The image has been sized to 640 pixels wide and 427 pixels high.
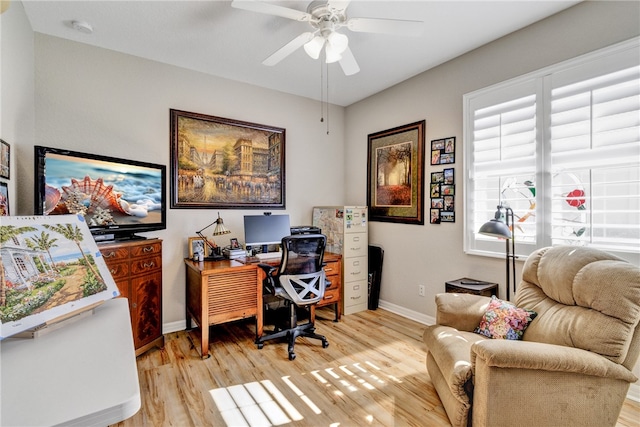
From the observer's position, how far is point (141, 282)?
8.18 feet

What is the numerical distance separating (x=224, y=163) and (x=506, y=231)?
113 inches

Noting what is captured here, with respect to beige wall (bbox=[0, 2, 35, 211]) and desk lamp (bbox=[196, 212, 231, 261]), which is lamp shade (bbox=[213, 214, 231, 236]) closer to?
desk lamp (bbox=[196, 212, 231, 261])

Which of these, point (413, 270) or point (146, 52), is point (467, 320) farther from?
point (146, 52)

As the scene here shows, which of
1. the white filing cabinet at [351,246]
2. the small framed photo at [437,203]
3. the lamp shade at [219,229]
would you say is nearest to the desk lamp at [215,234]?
the lamp shade at [219,229]

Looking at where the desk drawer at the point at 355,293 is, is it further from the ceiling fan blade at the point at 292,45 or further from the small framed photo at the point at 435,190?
the ceiling fan blade at the point at 292,45

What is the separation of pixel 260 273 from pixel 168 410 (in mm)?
1264

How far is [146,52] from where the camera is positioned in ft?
9.39

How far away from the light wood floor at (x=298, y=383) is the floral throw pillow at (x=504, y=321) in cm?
60

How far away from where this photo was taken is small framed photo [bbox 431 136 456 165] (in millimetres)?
3064

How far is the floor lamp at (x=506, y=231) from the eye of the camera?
224cm

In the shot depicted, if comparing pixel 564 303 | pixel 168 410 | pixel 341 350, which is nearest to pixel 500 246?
pixel 564 303

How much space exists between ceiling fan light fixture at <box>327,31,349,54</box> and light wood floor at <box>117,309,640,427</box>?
96.1 inches

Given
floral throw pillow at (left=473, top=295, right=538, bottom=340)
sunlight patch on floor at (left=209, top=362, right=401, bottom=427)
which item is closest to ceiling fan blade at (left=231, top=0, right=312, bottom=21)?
floral throw pillow at (left=473, top=295, right=538, bottom=340)

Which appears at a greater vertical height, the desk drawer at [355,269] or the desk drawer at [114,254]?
the desk drawer at [114,254]
